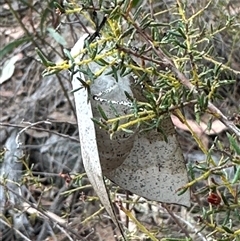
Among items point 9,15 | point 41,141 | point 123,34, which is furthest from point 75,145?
point 123,34

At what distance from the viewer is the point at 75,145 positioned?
93.7 inches

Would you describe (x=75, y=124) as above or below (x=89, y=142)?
below

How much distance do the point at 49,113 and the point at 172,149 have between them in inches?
64.9

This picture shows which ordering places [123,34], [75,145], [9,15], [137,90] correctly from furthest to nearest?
1. [9,15]
2. [75,145]
3. [137,90]
4. [123,34]

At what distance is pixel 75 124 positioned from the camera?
2.01m

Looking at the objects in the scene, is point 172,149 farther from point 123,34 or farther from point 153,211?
point 153,211

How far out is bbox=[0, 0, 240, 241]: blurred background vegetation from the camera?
2.73 ft

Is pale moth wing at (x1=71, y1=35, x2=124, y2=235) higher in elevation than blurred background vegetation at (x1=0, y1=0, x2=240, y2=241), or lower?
higher

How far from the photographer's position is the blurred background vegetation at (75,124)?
0.83m

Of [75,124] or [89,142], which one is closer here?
[89,142]

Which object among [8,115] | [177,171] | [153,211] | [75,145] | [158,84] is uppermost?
[158,84]

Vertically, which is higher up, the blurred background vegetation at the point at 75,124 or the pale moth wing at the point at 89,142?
the pale moth wing at the point at 89,142

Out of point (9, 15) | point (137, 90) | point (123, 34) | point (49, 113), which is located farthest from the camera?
point (9, 15)

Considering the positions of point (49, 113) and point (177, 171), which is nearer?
point (177, 171)
